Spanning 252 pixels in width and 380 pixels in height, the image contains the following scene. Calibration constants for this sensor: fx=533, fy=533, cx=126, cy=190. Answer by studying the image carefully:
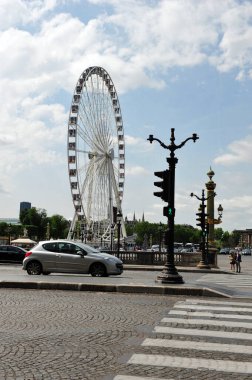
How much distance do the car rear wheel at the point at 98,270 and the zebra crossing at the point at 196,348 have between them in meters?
10.6

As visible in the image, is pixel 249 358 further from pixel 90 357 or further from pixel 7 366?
pixel 7 366

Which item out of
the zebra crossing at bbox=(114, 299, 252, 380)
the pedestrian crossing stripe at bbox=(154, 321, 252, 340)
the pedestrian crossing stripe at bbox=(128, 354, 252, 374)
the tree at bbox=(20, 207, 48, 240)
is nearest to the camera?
the zebra crossing at bbox=(114, 299, 252, 380)

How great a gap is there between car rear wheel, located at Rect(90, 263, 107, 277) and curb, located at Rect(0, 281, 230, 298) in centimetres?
592

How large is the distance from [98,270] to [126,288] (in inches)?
260

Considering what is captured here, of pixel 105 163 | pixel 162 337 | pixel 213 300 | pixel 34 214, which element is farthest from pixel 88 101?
pixel 34 214

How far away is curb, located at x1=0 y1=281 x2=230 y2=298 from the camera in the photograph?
51.0 feet

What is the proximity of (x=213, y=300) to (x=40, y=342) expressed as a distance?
7278 millimetres

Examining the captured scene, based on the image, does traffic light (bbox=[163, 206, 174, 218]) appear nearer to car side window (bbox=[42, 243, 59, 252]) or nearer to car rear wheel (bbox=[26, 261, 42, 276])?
car side window (bbox=[42, 243, 59, 252])

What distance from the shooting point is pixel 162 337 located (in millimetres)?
8680

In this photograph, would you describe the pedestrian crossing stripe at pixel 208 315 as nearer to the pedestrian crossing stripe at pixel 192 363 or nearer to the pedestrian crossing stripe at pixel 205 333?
the pedestrian crossing stripe at pixel 205 333

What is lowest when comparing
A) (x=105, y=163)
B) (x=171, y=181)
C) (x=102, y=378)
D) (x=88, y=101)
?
(x=102, y=378)

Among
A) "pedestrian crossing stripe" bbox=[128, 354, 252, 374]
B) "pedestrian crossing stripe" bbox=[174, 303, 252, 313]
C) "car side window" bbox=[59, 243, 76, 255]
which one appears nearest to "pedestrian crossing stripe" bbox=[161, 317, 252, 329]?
"pedestrian crossing stripe" bbox=[174, 303, 252, 313]

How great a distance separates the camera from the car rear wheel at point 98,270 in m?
22.4

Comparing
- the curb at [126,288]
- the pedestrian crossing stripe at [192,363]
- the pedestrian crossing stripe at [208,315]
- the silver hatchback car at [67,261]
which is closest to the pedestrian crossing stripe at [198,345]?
the pedestrian crossing stripe at [192,363]
